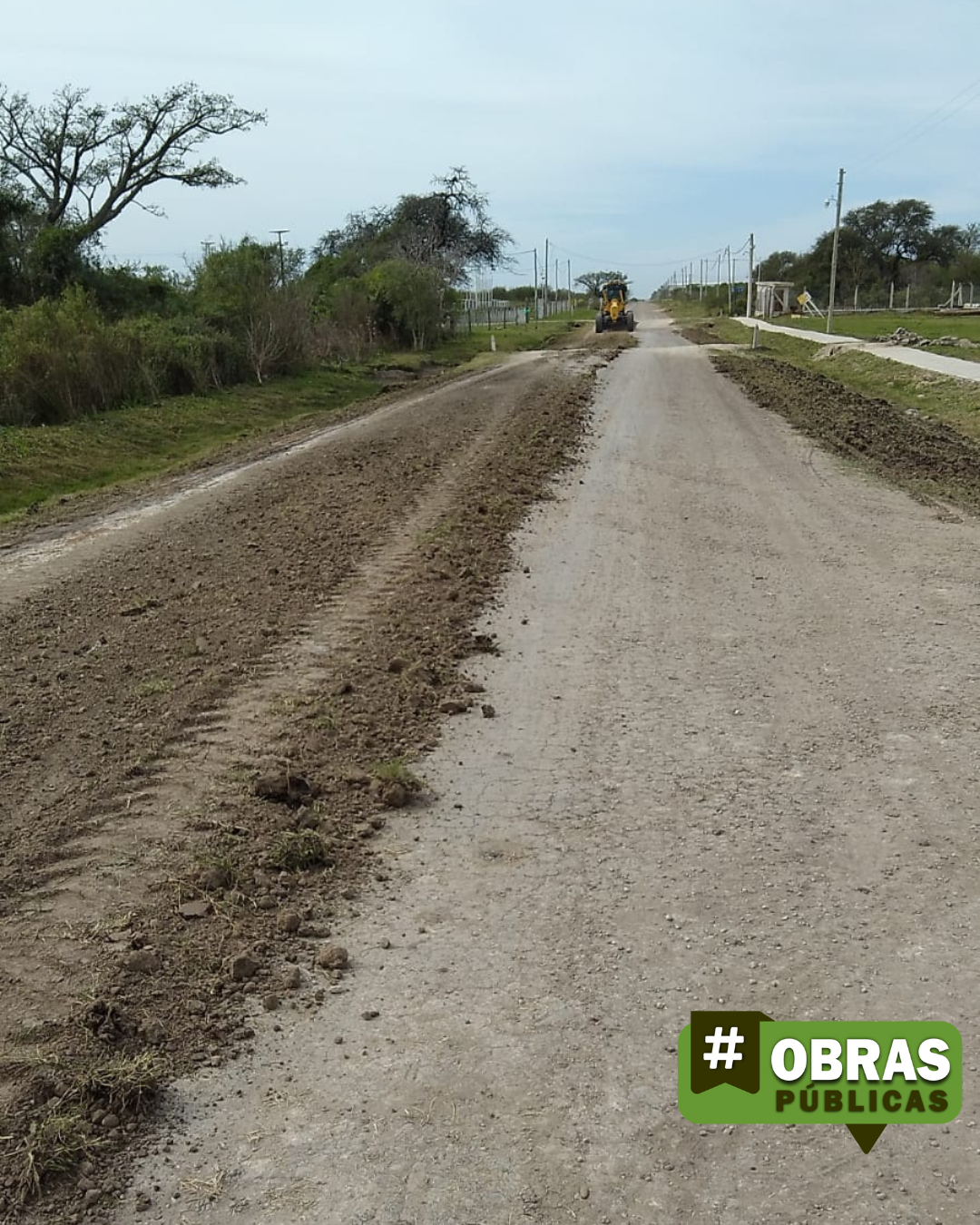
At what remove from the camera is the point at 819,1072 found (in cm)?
315

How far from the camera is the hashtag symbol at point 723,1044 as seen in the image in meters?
3.27

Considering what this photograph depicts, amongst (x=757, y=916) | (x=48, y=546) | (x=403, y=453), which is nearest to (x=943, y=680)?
(x=757, y=916)

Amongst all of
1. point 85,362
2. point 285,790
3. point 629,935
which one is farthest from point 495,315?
point 629,935

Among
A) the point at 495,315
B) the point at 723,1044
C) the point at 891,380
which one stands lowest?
the point at 891,380

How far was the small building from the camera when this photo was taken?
70188mm

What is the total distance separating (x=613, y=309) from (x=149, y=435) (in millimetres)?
38611

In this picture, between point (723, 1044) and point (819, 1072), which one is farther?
point (723, 1044)

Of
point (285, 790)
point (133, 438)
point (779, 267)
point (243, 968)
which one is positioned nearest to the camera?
point (243, 968)

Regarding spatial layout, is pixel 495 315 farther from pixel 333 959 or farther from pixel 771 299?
pixel 333 959

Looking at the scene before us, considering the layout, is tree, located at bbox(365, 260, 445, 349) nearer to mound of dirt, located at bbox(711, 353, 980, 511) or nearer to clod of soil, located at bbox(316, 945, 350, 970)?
mound of dirt, located at bbox(711, 353, 980, 511)

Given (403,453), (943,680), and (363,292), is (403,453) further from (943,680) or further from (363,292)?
(363,292)

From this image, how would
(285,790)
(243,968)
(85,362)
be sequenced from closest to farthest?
(243,968), (285,790), (85,362)

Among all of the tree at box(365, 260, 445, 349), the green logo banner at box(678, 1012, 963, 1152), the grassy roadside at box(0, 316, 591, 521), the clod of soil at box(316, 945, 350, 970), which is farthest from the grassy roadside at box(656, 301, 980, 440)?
the clod of soil at box(316, 945, 350, 970)

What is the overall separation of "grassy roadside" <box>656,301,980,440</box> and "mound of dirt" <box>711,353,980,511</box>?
52 centimetres
